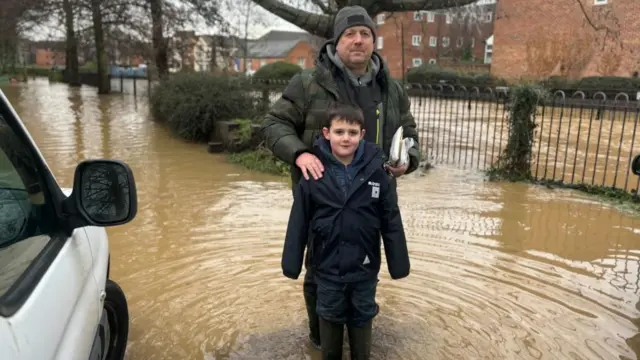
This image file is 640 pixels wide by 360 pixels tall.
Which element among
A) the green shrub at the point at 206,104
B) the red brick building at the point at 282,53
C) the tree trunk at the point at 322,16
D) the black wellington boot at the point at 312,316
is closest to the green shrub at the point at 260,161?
the green shrub at the point at 206,104

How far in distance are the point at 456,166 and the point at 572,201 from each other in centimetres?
289

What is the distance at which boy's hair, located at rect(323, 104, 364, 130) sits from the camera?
8.64 ft

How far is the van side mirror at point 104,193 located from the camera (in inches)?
78.9

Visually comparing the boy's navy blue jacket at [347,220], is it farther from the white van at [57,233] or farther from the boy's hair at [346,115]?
the white van at [57,233]

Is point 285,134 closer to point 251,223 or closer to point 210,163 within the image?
point 251,223

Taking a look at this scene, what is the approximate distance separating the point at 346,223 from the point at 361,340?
0.71 m

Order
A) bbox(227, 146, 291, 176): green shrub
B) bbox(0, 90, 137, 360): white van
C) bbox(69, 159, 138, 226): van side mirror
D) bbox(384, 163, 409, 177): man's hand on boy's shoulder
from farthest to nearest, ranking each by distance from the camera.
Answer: bbox(227, 146, 291, 176): green shrub, bbox(384, 163, 409, 177): man's hand on boy's shoulder, bbox(69, 159, 138, 226): van side mirror, bbox(0, 90, 137, 360): white van

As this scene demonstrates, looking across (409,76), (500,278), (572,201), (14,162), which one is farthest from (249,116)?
(409,76)

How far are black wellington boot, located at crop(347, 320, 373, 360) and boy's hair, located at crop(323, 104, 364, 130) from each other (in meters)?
1.07

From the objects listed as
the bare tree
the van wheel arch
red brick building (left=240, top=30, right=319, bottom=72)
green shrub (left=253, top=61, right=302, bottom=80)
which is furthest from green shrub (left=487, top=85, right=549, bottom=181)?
red brick building (left=240, top=30, right=319, bottom=72)

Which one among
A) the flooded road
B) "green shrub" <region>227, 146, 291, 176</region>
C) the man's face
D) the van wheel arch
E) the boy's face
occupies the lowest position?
the flooded road

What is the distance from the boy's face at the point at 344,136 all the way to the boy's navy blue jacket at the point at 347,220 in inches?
2.1

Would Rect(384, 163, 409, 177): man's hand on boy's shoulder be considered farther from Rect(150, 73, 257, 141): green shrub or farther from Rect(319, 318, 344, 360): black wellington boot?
Rect(150, 73, 257, 141): green shrub

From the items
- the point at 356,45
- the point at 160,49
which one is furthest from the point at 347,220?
the point at 160,49
